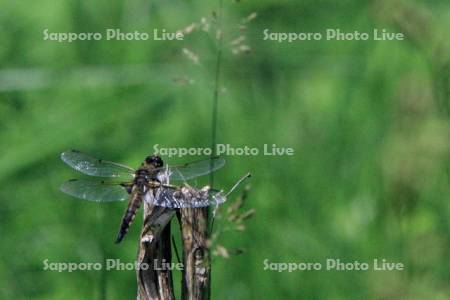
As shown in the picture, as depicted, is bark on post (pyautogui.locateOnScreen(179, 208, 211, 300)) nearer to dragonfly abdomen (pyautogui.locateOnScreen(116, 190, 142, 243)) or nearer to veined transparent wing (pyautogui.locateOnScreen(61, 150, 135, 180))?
dragonfly abdomen (pyautogui.locateOnScreen(116, 190, 142, 243))

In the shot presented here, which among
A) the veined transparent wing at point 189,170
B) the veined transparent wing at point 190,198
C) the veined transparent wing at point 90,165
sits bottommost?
the veined transparent wing at point 190,198

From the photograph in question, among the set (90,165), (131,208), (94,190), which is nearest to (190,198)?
(131,208)

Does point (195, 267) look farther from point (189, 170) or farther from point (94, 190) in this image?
point (94, 190)

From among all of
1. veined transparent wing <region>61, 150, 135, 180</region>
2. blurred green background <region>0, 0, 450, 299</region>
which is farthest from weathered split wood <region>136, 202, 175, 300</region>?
blurred green background <region>0, 0, 450, 299</region>

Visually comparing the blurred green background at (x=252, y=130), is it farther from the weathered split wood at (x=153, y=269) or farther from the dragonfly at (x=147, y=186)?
the weathered split wood at (x=153, y=269)

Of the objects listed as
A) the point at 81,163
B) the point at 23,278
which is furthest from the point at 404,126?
the point at 23,278

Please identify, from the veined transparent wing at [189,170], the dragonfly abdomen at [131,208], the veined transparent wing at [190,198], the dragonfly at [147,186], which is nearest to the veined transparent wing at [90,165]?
the dragonfly at [147,186]
